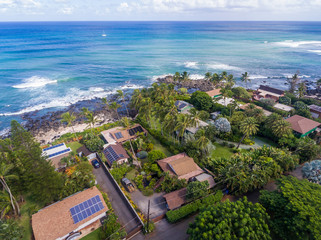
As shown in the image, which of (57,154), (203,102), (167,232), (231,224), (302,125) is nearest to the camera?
(231,224)

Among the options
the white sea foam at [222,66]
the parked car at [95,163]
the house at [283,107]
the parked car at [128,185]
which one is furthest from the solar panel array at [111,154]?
the white sea foam at [222,66]

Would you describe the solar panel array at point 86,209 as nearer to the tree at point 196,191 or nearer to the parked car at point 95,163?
the parked car at point 95,163

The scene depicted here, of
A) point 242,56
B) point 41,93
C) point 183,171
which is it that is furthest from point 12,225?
point 242,56

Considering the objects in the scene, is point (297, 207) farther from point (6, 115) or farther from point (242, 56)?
point (242, 56)

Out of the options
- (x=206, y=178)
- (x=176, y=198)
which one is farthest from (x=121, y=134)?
(x=206, y=178)

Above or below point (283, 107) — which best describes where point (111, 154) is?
below

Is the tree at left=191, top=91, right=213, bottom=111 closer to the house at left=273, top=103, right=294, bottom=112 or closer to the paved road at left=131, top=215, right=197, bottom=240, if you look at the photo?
the house at left=273, top=103, right=294, bottom=112

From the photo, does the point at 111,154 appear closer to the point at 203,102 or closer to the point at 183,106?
the point at 183,106
